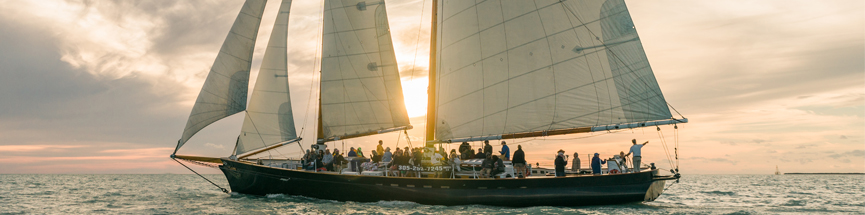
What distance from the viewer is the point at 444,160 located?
766 inches

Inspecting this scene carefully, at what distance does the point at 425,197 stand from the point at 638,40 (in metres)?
9.90

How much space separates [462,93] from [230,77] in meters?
10.3

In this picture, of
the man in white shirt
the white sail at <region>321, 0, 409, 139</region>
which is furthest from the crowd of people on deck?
the white sail at <region>321, 0, 409, 139</region>

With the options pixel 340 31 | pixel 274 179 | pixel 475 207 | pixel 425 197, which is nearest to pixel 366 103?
pixel 340 31

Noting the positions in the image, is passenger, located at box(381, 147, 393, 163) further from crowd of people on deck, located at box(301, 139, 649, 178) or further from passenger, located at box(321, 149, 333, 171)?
passenger, located at box(321, 149, 333, 171)

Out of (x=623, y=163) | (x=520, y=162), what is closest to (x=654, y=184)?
(x=623, y=163)

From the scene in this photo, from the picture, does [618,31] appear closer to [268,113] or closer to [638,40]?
[638,40]

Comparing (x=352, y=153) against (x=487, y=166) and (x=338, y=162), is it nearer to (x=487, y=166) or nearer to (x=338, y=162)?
(x=338, y=162)

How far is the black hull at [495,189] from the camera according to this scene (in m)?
17.9

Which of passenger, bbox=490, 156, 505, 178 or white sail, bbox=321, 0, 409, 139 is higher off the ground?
white sail, bbox=321, 0, 409, 139

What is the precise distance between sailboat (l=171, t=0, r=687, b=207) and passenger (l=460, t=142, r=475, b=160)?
349 millimetres

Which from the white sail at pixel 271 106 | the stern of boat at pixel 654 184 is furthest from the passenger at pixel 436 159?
the white sail at pixel 271 106

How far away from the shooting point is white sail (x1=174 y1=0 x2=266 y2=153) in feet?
74.6

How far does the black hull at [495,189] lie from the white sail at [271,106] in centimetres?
336
